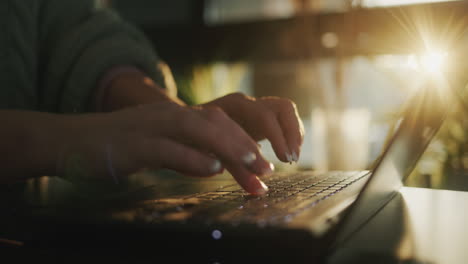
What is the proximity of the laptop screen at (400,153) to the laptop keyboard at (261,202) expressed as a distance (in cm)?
3

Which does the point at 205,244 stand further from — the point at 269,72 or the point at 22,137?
the point at 269,72

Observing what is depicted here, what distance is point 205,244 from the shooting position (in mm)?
256

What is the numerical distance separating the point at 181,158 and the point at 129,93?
0.43 meters

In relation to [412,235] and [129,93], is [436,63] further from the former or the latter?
[129,93]

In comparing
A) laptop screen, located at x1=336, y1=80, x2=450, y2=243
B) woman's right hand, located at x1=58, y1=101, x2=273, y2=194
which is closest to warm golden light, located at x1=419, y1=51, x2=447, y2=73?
laptop screen, located at x1=336, y1=80, x2=450, y2=243

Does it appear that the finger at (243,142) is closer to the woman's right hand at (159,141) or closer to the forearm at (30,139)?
the woman's right hand at (159,141)

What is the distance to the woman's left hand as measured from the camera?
0.48m

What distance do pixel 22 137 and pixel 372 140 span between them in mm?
1126

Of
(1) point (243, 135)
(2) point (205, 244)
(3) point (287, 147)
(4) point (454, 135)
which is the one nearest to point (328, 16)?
(4) point (454, 135)

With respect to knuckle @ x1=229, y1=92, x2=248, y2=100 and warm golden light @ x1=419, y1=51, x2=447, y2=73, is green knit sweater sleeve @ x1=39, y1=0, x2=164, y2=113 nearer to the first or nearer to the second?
knuckle @ x1=229, y1=92, x2=248, y2=100

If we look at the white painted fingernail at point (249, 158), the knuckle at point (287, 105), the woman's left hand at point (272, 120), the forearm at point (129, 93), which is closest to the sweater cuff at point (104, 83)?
the forearm at point (129, 93)

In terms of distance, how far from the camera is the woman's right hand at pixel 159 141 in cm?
38

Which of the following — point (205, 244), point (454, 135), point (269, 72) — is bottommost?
point (205, 244)

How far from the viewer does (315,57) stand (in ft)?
4.30
